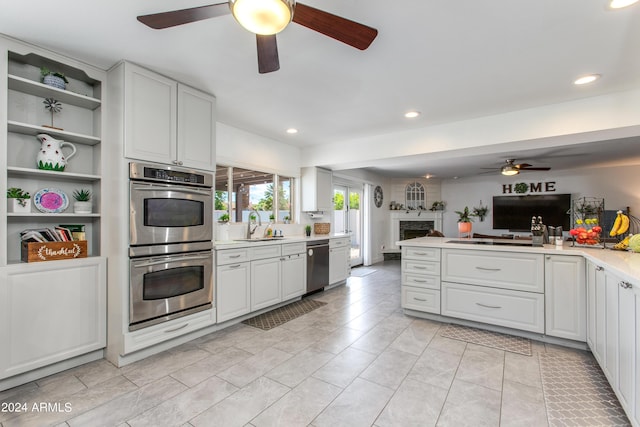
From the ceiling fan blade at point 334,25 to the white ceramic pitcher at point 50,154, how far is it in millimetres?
2229

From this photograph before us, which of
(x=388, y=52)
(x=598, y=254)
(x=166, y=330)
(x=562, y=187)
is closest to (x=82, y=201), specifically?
(x=166, y=330)

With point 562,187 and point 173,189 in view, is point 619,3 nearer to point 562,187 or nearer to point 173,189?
point 173,189

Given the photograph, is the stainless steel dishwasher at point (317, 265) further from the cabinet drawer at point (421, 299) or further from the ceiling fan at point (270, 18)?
the ceiling fan at point (270, 18)

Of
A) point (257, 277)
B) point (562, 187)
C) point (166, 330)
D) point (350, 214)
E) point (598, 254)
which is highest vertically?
point (562, 187)

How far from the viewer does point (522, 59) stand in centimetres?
235

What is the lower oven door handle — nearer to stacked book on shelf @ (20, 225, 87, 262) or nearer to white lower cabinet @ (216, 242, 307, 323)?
white lower cabinet @ (216, 242, 307, 323)

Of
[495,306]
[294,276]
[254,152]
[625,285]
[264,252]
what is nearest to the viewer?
[625,285]

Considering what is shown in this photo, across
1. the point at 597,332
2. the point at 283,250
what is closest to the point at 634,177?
the point at 597,332

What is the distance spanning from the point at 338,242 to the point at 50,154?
3.81 m

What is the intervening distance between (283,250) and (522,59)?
3.14 meters

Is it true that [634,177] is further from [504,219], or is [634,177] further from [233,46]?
[233,46]

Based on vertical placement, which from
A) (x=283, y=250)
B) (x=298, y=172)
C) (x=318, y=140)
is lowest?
(x=283, y=250)

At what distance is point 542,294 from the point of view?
2.83 meters

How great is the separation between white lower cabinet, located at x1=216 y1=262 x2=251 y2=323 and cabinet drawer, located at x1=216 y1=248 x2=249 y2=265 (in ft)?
0.14
